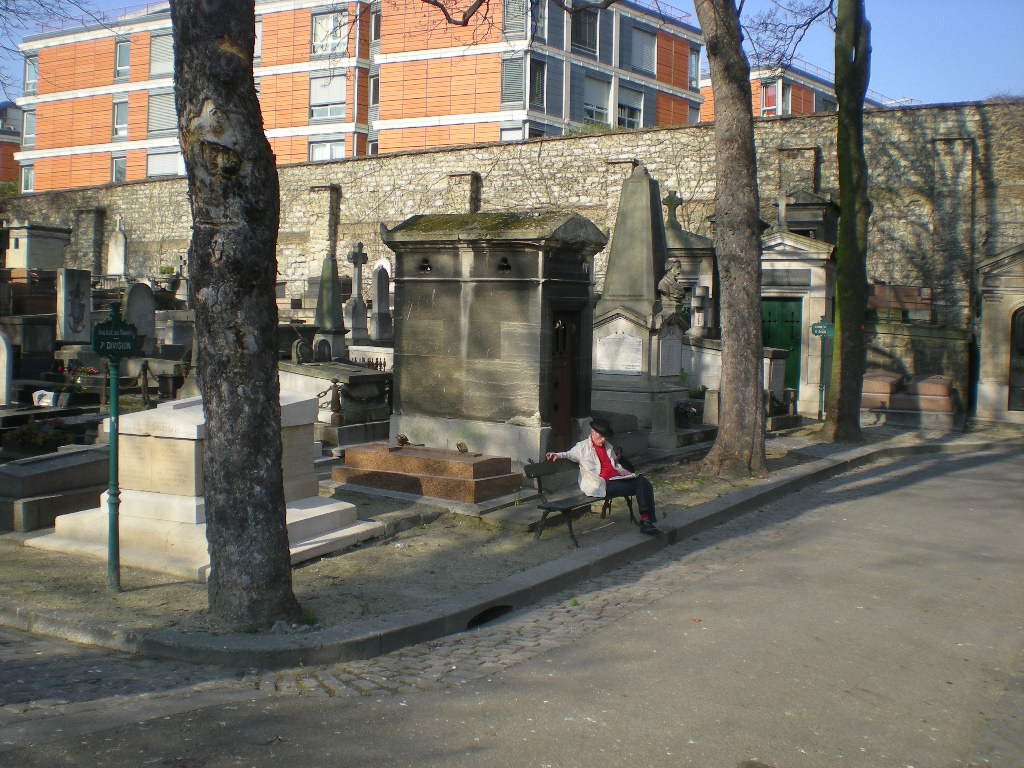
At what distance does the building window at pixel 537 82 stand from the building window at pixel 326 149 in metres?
9.89

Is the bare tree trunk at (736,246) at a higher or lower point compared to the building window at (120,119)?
lower

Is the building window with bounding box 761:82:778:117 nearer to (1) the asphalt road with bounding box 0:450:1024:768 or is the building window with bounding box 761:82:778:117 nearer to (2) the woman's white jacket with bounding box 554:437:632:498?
(2) the woman's white jacket with bounding box 554:437:632:498

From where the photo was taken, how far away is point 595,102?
43.9m

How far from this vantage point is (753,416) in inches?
482

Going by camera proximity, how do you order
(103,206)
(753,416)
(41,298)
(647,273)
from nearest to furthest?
(753,416) < (647,273) < (41,298) < (103,206)

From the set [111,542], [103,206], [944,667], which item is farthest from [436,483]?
[103,206]

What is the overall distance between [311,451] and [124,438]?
147 centimetres

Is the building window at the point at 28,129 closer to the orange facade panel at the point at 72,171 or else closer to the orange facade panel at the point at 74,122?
the orange facade panel at the point at 74,122

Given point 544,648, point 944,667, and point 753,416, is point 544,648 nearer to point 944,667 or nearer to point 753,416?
point 944,667

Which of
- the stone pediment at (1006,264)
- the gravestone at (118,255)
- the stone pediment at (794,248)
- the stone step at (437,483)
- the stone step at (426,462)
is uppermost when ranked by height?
the gravestone at (118,255)

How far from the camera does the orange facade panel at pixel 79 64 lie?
50.8 m

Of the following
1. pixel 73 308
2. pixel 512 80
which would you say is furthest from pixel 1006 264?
pixel 512 80

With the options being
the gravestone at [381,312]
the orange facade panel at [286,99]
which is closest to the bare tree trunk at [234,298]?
the gravestone at [381,312]

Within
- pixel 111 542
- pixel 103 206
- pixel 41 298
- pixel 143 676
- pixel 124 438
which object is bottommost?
pixel 143 676
